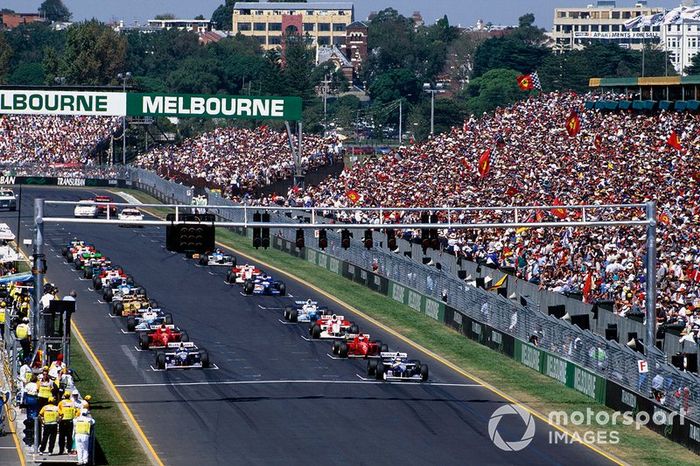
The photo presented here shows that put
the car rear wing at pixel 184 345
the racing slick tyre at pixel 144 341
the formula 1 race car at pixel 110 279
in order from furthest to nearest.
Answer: the formula 1 race car at pixel 110 279 < the racing slick tyre at pixel 144 341 < the car rear wing at pixel 184 345

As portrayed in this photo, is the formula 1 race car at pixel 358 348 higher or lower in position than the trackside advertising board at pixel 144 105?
lower

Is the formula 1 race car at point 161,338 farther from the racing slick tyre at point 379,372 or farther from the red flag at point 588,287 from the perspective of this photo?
the red flag at point 588,287

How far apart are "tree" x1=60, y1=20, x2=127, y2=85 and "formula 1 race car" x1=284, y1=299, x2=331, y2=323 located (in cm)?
12166

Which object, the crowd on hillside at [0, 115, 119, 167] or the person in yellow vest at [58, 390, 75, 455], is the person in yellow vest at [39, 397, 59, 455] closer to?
the person in yellow vest at [58, 390, 75, 455]

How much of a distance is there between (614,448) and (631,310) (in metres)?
9.64

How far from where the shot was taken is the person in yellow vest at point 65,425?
3447 centimetres

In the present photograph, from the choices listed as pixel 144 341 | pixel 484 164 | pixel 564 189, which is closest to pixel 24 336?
pixel 144 341

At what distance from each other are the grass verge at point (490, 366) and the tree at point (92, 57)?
106 metres

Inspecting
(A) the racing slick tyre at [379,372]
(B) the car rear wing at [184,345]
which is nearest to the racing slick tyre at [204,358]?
(B) the car rear wing at [184,345]

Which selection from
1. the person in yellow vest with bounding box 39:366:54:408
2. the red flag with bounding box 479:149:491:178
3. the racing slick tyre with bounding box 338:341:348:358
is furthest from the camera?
the red flag with bounding box 479:149:491:178

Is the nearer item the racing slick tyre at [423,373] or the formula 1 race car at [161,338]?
the racing slick tyre at [423,373]

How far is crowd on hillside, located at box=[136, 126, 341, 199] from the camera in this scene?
95.9m

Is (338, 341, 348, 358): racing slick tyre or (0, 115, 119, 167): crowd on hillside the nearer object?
(338, 341, 348, 358): racing slick tyre

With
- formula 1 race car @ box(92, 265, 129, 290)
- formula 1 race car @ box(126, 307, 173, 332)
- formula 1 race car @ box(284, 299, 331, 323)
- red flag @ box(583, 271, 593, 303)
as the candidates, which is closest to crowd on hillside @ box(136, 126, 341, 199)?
formula 1 race car @ box(92, 265, 129, 290)
